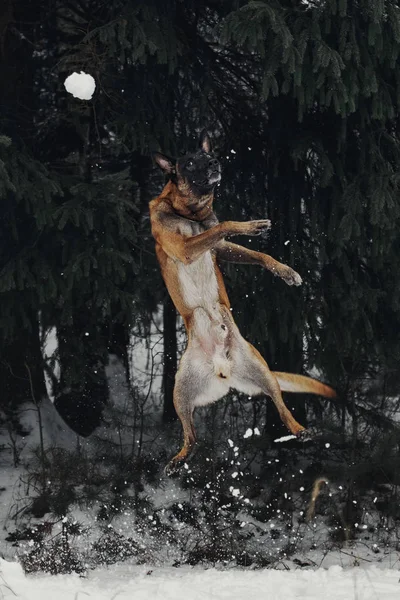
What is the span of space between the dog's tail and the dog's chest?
29.2 inches

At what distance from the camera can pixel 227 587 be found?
7836 mm

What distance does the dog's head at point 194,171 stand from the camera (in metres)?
6.65

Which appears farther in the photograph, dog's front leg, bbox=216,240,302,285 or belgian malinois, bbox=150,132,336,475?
dog's front leg, bbox=216,240,302,285

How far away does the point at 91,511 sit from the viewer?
11.0 metres

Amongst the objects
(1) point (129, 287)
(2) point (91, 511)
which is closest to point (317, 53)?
(1) point (129, 287)

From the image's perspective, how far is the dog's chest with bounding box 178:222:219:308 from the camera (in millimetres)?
6965

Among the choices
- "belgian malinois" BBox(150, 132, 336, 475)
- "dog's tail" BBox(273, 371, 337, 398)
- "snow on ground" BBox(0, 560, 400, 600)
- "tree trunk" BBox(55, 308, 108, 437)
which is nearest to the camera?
"snow on ground" BBox(0, 560, 400, 600)

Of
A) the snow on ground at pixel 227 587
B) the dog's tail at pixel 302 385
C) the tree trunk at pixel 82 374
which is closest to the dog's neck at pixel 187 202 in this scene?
the dog's tail at pixel 302 385

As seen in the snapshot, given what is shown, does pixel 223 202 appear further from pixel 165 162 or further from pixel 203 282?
pixel 165 162

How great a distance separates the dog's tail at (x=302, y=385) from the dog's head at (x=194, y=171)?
1435 millimetres

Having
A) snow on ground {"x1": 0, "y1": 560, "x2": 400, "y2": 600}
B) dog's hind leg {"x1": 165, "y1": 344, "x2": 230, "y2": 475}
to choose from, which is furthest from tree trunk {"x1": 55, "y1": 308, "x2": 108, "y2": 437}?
dog's hind leg {"x1": 165, "y1": 344, "x2": 230, "y2": 475}

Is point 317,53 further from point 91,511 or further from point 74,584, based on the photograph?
point 91,511

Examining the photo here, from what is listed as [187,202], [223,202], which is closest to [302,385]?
[187,202]

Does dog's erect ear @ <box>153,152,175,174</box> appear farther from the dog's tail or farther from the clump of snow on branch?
the clump of snow on branch
